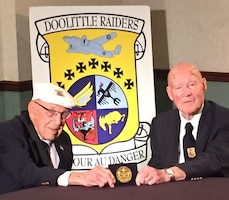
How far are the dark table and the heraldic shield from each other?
1641 mm

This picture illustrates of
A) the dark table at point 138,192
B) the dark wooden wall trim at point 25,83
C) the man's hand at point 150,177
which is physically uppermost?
the dark wooden wall trim at point 25,83

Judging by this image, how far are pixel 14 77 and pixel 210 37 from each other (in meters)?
1.42

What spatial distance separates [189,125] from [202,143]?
0.15 m

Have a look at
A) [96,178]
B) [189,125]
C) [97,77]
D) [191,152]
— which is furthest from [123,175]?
[97,77]

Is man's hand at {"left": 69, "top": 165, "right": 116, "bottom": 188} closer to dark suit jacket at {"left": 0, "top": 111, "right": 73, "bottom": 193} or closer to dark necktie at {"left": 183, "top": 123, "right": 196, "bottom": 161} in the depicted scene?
dark suit jacket at {"left": 0, "top": 111, "right": 73, "bottom": 193}

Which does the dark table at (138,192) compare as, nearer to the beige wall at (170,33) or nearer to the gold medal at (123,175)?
the gold medal at (123,175)

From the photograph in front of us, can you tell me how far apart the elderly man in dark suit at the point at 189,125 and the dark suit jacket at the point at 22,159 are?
2.03 ft

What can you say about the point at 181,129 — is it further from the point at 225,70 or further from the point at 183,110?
the point at 225,70

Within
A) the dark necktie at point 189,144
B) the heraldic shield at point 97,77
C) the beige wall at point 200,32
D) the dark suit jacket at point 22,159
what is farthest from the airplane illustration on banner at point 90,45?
the dark suit jacket at point 22,159

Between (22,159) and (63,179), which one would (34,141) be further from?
(63,179)

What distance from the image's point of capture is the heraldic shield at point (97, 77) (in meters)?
3.71

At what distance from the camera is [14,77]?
3902 mm

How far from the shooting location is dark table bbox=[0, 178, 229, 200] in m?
1.88

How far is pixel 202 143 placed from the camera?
2684 millimetres
